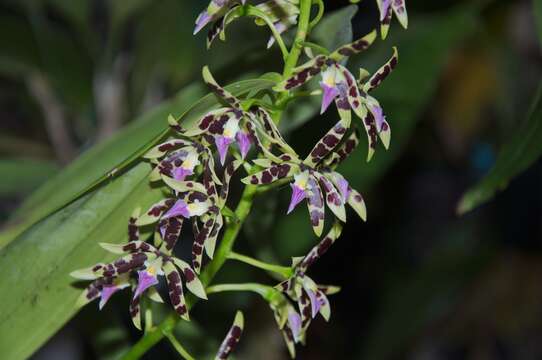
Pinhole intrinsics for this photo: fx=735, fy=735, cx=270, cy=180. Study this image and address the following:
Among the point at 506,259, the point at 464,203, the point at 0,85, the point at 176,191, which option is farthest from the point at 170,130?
the point at 506,259

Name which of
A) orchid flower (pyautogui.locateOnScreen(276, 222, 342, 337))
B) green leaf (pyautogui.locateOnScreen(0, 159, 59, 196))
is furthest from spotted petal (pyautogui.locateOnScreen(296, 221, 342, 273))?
green leaf (pyautogui.locateOnScreen(0, 159, 59, 196))

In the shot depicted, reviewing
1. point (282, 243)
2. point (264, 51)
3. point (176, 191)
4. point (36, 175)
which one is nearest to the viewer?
point (176, 191)

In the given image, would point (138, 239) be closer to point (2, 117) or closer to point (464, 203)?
point (464, 203)

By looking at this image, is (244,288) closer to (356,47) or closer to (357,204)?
(357,204)

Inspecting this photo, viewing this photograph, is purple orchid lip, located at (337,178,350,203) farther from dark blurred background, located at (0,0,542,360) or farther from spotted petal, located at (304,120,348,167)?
dark blurred background, located at (0,0,542,360)

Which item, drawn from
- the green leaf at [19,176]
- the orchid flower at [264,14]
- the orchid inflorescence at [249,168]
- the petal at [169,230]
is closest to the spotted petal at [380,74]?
the orchid inflorescence at [249,168]
